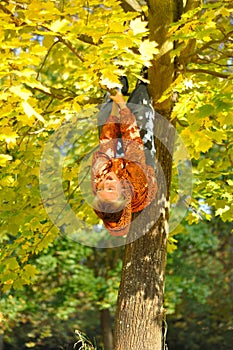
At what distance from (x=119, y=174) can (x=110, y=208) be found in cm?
20

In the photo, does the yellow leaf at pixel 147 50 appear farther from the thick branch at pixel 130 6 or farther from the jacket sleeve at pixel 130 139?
the thick branch at pixel 130 6

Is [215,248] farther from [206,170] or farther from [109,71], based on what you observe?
[109,71]

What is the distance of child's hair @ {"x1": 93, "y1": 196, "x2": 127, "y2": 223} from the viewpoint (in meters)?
3.14

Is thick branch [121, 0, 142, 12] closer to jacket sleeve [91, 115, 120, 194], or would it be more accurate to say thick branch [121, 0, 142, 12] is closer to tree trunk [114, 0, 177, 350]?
tree trunk [114, 0, 177, 350]

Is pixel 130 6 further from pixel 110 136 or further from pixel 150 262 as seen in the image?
pixel 150 262

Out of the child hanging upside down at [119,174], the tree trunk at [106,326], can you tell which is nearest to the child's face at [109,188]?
the child hanging upside down at [119,174]

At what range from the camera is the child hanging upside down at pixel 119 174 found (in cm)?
314

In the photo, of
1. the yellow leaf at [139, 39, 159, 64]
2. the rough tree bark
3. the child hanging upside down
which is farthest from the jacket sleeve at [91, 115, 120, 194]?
the rough tree bark

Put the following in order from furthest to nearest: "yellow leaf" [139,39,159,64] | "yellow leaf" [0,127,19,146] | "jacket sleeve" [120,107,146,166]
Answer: "jacket sleeve" [120,107,146,166] → "yellow leaf" [139,39,159,64] → "yellow leaf" [0,127,19,146]

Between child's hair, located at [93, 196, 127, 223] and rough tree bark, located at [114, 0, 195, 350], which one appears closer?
child's hair, located at [93, 196, 127, 223]

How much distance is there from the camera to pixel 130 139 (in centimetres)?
338

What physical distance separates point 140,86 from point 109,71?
101cm

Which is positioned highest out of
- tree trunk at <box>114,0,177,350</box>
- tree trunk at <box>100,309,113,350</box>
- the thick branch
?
the thick branch

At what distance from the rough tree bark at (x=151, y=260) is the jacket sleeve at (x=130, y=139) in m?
0.67
